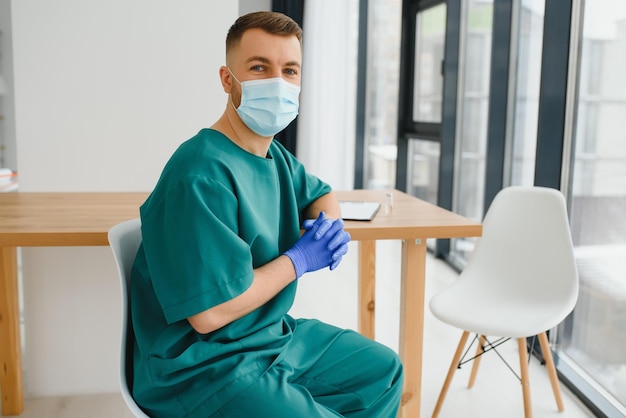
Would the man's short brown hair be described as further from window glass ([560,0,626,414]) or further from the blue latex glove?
window glass ([560,0,626,414])

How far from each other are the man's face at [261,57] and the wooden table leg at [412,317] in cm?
67

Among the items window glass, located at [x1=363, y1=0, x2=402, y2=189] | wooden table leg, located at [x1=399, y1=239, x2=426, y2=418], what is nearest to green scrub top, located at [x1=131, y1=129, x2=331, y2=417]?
wooden table leg, located at [x1=399, y1=239, x2=426, y2=418]

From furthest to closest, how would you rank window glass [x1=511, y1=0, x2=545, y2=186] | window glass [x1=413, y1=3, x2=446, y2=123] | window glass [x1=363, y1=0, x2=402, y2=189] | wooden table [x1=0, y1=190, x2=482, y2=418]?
window glass [x1=363, y1=0, x2=402, y2=189] < window glass [x1=413, y1=3, x2=446, y2=123] < window glass [x1=511, y1=0, x2=545, y2=186] < wooden table [x1=0, y1=190, x2=482, y2=418]

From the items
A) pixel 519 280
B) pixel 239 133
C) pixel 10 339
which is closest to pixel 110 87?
pixel 10 339

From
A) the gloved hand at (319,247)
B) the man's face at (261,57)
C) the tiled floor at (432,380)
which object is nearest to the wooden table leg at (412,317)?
the tiled floor at (432,380)

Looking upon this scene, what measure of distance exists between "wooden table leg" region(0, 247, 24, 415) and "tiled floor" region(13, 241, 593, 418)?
66mm

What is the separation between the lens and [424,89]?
179 inches

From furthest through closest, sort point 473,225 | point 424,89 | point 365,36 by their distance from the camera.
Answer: point 365,36 < point 424,89 < point 473,225

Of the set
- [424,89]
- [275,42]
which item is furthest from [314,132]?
[275,42]

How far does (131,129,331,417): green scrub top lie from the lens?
44.6 inches

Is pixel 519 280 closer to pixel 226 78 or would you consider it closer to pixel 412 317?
pixel 412 317

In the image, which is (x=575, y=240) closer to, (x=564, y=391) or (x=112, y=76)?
(x=564, y=391)

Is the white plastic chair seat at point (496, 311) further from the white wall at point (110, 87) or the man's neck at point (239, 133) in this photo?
the white wall at point (110, 87)

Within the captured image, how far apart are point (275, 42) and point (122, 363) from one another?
710 mm
